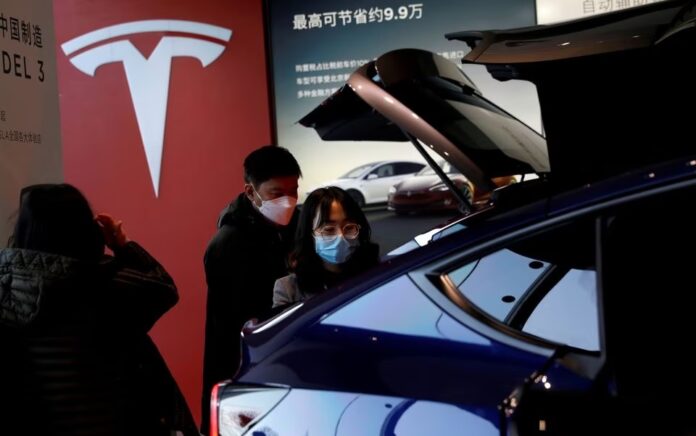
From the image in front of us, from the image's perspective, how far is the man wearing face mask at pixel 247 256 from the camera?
3078 mm

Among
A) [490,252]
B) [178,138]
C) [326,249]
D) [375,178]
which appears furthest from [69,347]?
[178,138]

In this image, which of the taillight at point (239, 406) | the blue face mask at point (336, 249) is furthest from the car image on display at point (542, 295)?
the blue face mask at point (336, 249)

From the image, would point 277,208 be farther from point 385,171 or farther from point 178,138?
point 178,138

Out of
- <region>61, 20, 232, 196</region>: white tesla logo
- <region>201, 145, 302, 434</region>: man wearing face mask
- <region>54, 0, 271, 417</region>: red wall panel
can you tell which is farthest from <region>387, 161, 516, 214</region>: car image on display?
<region>201, 145, 302, 434</region>: man wearing face mask

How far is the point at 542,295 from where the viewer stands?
238 cm

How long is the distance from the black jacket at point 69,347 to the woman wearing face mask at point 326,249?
52 cm

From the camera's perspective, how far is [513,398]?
160 centimetres

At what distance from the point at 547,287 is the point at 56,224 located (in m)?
1.39

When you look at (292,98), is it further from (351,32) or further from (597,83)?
(597,83)

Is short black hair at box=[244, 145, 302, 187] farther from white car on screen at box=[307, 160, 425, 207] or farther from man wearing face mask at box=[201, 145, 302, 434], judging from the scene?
white car on screen at box=[307, 160, 425, 207]

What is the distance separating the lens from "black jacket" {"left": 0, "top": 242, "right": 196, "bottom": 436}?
90.9 inches

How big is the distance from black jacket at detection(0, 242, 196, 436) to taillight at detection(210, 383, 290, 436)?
2.04 feet

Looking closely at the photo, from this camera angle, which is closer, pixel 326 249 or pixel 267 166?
pixel 326 249

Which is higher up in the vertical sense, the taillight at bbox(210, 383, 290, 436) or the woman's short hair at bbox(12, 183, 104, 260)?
the woman's short hair at bbox(12, 183, 104, 260)
